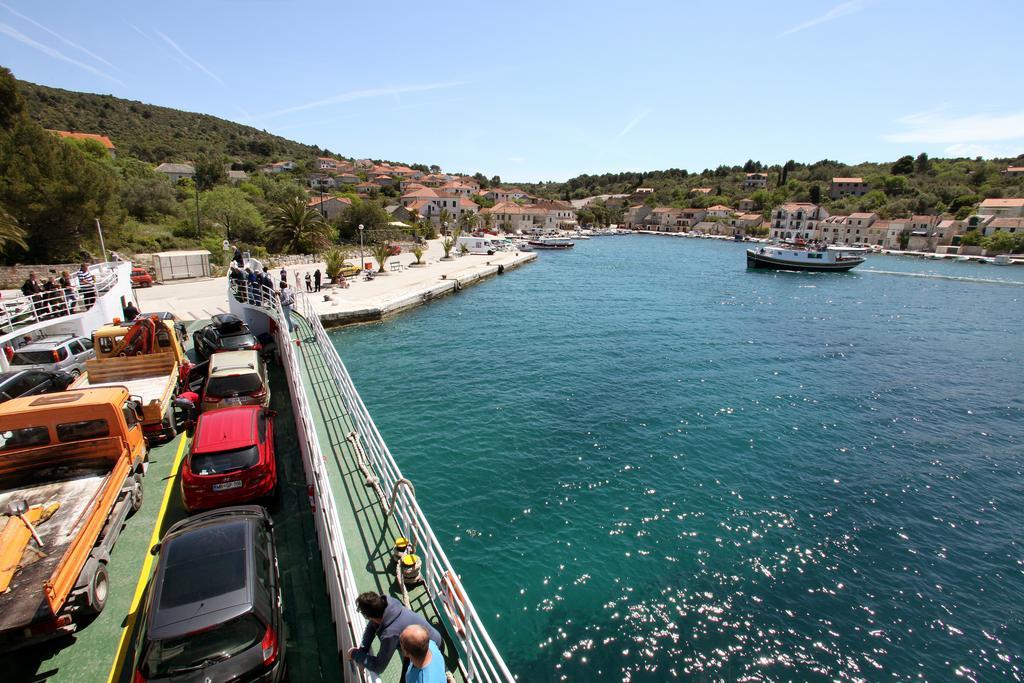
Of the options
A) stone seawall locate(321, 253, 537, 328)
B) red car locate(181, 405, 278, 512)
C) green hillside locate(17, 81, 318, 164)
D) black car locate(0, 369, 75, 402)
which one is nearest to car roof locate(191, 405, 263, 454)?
red car locate(181, 405, 278, 512)

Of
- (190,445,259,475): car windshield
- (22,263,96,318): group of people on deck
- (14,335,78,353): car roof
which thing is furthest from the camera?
(22,263,96,318): group of people on deck

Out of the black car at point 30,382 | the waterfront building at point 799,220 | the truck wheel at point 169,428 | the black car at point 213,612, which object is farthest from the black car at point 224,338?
the waterfront building at point 799,220

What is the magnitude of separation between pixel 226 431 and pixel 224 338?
25.8 ft

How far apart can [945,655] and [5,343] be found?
25.0 m

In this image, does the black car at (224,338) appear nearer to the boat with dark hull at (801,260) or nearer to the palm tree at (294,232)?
the palm tree at (294,232)

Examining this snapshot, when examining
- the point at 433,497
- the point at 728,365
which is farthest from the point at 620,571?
the point at 728,365

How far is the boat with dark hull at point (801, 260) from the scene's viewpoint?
66.6 m

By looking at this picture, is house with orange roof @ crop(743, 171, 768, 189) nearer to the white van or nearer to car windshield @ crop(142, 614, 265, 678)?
the white van

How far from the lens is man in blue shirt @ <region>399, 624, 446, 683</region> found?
3.51 m

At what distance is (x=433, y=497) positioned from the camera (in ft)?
38.6

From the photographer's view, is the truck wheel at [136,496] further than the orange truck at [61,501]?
Yes

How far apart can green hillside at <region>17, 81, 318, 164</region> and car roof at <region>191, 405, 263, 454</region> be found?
13865cm

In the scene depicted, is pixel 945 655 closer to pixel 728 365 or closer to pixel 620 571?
pixel 620 571

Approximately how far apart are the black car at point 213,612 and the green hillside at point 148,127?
142466 millimetres
